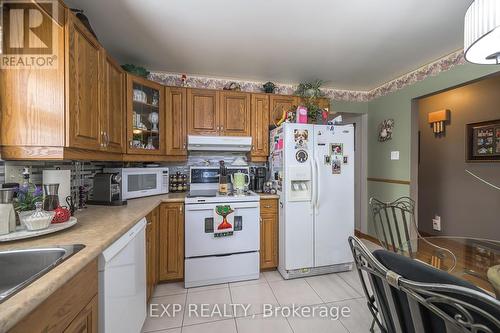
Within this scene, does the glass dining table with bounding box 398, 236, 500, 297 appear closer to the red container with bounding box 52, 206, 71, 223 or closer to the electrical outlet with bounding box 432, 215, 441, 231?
the electrical outlet with bounding box 432, 215, 441, 231

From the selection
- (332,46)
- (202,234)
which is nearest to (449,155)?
(332,46)

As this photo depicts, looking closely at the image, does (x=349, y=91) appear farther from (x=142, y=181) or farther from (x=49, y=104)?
(x=49, y=104)

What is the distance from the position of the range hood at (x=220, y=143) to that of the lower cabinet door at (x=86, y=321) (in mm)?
1841

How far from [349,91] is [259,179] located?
2.07 m

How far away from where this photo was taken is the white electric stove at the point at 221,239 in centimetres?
220

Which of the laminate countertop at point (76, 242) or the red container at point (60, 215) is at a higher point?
the red container at point (60, 215)

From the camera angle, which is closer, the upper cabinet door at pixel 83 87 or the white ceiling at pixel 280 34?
the upper cabinet door at pixel 83 87

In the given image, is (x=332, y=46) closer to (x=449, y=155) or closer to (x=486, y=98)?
(x=486, y=98)

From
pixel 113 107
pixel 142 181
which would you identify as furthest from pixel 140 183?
pixel 113 107

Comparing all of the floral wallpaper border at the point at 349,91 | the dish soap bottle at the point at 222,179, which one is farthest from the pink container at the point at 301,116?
the dish soap bottle at the point at 222,179

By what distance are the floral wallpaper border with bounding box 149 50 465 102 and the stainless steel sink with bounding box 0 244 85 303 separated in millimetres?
2374

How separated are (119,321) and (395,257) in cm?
136

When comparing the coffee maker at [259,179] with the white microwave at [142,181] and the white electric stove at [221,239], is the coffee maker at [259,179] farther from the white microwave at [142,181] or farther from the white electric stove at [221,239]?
the white microwave at [142,181]

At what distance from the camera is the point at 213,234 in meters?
2.23
